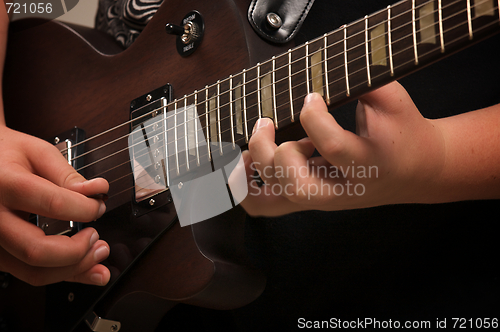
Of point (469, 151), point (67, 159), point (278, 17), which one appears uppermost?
point (278, 17)

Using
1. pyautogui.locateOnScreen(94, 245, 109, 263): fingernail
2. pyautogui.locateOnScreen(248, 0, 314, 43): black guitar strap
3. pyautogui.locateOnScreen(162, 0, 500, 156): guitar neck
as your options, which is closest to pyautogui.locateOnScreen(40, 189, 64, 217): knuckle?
pyautogui.locateOnScreen(94, 245, 109, 263): fingernail

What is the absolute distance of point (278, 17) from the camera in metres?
0.54

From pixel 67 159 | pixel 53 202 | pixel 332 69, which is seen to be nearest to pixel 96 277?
pixel 53 202

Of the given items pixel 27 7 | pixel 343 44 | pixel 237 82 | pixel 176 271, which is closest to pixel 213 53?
pixel 237 82

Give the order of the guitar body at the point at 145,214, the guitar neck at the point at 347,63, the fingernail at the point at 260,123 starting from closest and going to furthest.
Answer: the guitar neck at the point at 347,63
the fingernail at the point at 260,123
the guitar body at the point at 145,214

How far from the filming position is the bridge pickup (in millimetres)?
616

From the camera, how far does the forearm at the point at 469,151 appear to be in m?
0.40

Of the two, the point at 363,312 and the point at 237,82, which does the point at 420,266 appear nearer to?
the point at 363,312

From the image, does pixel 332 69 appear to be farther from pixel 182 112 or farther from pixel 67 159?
pixel 67 159

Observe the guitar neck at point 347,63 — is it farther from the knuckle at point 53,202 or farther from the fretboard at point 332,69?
the knuckle at point 53,202

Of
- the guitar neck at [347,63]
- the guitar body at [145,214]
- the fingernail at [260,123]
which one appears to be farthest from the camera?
the guitar body at [145,214]

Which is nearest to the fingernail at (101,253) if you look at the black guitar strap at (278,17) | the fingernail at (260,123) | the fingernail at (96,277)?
the fingernail at (96,277)

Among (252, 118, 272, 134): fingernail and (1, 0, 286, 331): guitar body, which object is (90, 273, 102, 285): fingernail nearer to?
(1, 0, 286, 331): guitar body

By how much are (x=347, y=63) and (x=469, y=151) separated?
0.58ft
